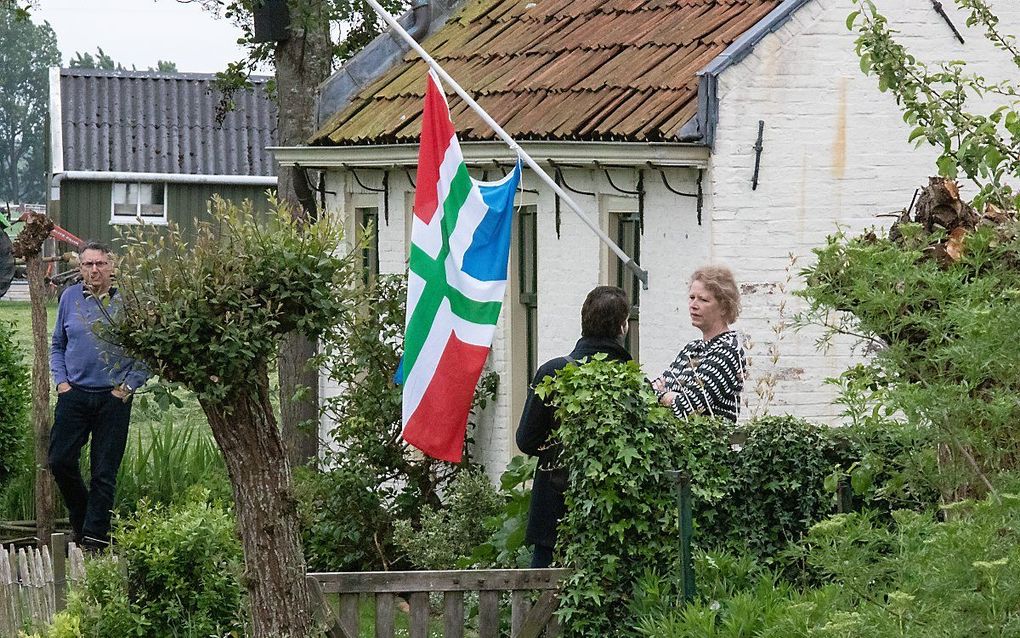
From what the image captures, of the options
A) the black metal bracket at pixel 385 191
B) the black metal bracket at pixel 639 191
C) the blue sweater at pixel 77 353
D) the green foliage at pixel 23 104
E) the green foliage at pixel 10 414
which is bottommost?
the green foliage at pixel 10 414

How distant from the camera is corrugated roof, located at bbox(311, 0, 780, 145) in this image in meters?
10.2

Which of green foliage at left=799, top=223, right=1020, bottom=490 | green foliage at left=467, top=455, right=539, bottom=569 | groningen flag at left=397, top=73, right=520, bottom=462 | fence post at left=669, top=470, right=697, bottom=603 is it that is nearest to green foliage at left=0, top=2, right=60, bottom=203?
green foliage at left=467, top=455, right=539, bottom=569

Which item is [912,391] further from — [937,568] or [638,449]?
[638,449]

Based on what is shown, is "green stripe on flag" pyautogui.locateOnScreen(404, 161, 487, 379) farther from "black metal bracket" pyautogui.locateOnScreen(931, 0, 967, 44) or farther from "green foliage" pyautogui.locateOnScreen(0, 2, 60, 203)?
"green foliage" pyautogui.locateOnScreen(0, 2, 60, 203)

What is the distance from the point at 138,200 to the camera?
3928cm

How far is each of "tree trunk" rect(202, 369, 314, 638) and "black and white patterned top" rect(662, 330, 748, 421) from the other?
1.85 metres

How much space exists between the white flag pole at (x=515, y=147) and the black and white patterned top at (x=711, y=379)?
1.55 m

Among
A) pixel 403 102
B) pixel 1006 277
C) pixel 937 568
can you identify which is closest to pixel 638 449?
pixel 1006 277

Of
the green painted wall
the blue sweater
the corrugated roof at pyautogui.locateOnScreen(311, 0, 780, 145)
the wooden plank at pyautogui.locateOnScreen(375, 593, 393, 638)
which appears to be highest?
the green painted wall

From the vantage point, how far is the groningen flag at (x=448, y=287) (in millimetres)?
8625

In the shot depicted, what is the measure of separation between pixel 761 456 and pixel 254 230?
2442 millimetres

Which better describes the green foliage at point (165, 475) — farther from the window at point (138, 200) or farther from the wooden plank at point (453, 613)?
the window at point (138, 200)

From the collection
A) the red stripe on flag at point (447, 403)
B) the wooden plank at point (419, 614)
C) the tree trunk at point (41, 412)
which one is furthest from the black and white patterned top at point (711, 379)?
the tree trunk at point (41, 412)

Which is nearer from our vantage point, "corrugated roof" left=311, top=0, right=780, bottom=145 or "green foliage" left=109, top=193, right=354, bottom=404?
"green foliage" left=109, top=193, right=354, bottom=404
